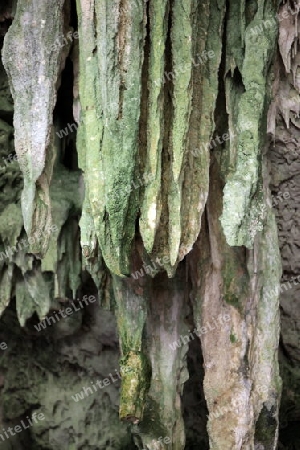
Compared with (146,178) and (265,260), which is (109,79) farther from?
(265,260)

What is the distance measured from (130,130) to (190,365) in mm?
1927

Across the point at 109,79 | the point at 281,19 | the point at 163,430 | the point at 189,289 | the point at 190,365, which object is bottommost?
the point at 163,430

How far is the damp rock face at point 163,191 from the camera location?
2.35 metres

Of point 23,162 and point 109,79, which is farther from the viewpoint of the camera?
point 23,162

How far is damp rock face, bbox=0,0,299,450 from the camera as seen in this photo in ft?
7.72

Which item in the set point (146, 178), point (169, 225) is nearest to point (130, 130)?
point (146, 178)

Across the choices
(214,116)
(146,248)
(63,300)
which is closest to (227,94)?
(214,116)

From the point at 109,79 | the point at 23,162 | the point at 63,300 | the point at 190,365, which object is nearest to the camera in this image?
the point at 109,79

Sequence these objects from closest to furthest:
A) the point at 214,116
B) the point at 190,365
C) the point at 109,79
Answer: the point at 109,79
the point at 214,116
the point at 190,365

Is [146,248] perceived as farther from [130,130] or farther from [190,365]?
[190,365]

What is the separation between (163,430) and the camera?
118 inches

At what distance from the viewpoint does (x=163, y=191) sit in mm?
2420

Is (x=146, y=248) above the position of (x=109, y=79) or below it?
below

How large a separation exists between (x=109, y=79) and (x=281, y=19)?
90 centimetres
